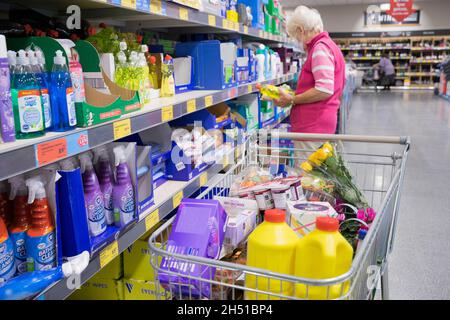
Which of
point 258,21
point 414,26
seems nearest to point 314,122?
point 258,21

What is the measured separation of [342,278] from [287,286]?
19cm

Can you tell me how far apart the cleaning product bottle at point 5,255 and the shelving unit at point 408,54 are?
786 inches

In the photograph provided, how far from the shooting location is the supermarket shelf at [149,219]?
1192mm

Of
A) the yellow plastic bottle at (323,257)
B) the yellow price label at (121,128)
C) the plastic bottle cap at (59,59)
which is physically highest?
the plastic bottle cap at (59,59)

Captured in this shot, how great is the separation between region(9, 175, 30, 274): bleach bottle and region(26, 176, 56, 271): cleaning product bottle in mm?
19

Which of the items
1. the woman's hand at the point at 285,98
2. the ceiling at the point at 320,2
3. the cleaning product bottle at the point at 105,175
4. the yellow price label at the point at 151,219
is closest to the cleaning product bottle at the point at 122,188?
the cleaning product bottle at the point at 105,175

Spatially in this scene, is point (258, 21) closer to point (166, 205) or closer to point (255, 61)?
point (255, 61)

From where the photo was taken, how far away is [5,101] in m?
1.05

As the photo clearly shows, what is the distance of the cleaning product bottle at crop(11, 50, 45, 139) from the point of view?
1.11 meters

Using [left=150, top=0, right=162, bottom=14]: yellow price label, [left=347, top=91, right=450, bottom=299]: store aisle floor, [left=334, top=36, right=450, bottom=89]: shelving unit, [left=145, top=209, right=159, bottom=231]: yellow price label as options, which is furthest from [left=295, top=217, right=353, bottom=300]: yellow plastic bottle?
[left=334, top=36, right=450, bottom=89]: shelving unit

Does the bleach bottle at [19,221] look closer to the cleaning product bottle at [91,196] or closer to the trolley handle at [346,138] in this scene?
the cleaning product bottle at [91,196]

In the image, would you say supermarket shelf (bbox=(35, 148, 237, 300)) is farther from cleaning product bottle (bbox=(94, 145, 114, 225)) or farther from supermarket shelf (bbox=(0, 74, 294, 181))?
supermarket shelf (bbox=(0, 74, 294, 181))

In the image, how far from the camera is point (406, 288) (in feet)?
8.13

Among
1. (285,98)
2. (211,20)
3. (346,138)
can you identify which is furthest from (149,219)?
(285,98)
